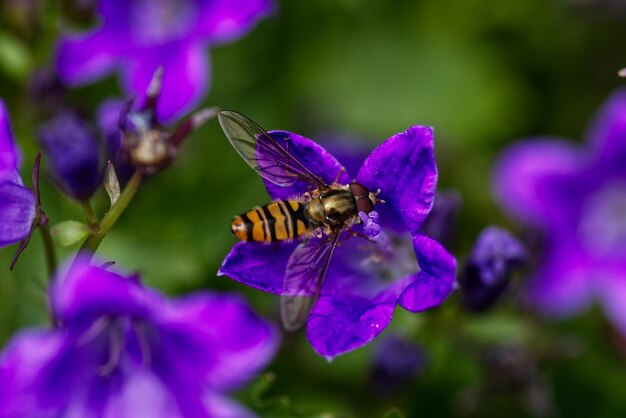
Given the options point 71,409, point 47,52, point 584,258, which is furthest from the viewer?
point 584,258

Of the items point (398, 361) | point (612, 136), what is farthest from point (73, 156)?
point (612, 136)

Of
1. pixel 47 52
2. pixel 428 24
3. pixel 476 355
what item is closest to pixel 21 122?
pixel 47 52

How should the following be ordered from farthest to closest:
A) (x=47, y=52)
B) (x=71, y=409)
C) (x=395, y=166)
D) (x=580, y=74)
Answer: (x=580, y=74) < (x=47, y=52) < (x=71, y=409) < (x=395, y=166)

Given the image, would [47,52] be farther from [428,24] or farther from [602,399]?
[602,399]

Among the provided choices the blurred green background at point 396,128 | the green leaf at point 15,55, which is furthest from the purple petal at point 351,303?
the green leaf at point 15,55

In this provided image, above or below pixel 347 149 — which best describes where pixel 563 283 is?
below

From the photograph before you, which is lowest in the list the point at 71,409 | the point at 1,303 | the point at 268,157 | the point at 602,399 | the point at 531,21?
the point at 602,399

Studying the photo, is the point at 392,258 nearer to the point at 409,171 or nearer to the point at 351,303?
the point at 351,303
